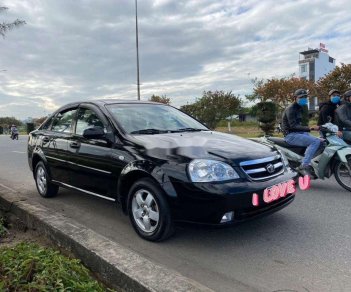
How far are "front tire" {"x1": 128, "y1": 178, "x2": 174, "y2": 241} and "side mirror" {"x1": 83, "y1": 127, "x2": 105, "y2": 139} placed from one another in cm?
86

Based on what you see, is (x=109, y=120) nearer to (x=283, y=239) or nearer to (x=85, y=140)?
(x=85, y=140)

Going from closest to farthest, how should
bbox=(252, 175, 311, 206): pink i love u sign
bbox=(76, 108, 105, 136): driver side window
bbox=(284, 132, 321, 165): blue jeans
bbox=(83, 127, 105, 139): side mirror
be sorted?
bbox=(252, 175, 311, 206): pink i love u sign < bbox=(83, 127, 105, 139): side mirror < bbox=(76, 108, 105, 136): driver side window < bbox=(284, 132, 321, 165): blue jeans

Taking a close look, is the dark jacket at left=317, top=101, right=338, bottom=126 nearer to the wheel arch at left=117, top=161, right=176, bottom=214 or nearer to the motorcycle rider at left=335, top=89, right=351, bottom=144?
the motorcycle rider at left=335, top=89, right=351, bottom=144

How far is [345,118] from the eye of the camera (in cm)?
704

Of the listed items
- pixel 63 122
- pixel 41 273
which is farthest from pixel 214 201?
pixel 63 122

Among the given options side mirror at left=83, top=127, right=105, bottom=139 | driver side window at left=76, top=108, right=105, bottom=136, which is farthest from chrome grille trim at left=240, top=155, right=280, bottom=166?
driver side window at left=76, top=108, right=105, bottom=136

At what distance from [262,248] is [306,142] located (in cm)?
330

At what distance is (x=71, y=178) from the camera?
17.8ft

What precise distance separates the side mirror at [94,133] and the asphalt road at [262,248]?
1.11 metres

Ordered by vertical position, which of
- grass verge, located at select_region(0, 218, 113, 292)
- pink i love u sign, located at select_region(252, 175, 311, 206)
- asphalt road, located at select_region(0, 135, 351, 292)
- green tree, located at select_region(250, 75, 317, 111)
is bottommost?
asphalt road, located at select_region(0, 135, 351, 292)

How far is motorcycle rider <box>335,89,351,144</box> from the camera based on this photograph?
6.95m

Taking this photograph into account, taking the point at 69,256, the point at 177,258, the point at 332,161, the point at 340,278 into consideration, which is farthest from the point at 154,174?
the point at 332,161

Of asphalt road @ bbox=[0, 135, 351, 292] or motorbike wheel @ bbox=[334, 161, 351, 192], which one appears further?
motorbike wheel @ bbox=[334, 161, 351, 192]

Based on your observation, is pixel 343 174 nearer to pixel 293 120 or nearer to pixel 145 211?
pixel 293 120
